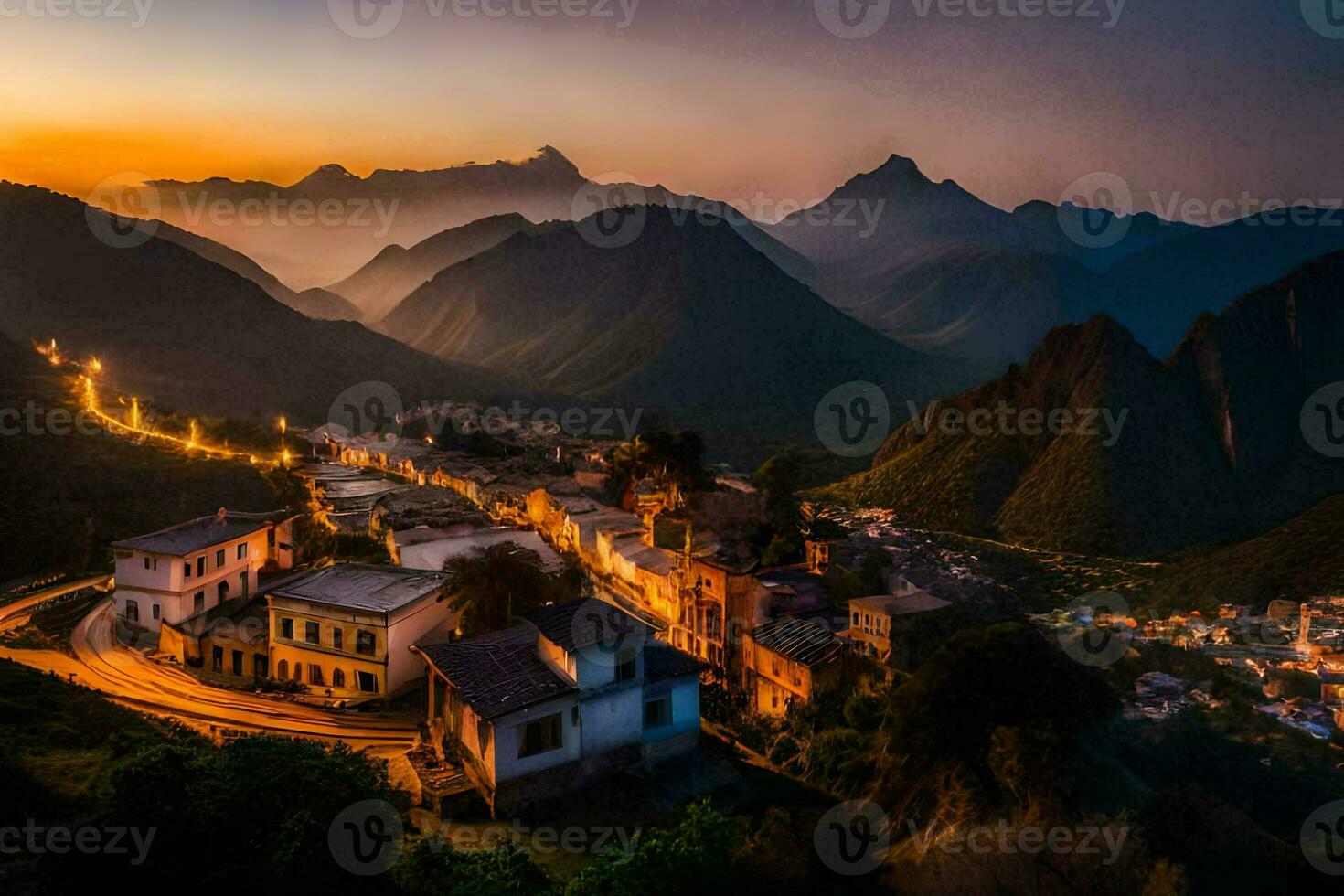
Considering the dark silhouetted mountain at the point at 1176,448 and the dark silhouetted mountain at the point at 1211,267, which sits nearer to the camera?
the dark silhouetted mountain at the point at 1176,448

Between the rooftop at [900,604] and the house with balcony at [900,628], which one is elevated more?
the rooftop at [900,604]

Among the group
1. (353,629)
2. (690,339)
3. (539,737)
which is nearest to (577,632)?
(539,737)

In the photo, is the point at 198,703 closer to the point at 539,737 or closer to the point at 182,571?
the point at 182,571

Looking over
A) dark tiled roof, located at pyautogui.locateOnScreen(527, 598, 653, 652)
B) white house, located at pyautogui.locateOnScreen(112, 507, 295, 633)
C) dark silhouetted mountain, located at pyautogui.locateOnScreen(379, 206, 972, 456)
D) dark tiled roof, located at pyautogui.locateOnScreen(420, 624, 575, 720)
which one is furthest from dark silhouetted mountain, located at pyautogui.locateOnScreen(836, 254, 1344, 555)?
dark silhouetted mountain, located at pyautogui.locateOnScreen(379, 206, 972, 456)

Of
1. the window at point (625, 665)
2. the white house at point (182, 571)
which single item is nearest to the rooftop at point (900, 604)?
the window at point (625, 665)

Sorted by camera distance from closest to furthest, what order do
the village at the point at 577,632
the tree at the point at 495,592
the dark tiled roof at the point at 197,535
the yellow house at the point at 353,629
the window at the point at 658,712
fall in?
the village at the point at 577,632 → the window at the point at 658,712 → the yellow house at the point at 353,629 → the tree at the point at 495,592 → the dark tiled roof at the point at 197,535

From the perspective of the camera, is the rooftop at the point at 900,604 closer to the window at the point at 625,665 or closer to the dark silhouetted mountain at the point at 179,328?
the window at the point at 625,665

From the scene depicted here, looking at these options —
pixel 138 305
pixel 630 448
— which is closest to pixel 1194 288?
pixel 630 448

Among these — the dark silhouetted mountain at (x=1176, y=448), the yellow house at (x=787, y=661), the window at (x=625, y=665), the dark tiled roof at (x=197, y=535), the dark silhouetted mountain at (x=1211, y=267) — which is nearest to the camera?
the window at (x=625, y=665)
